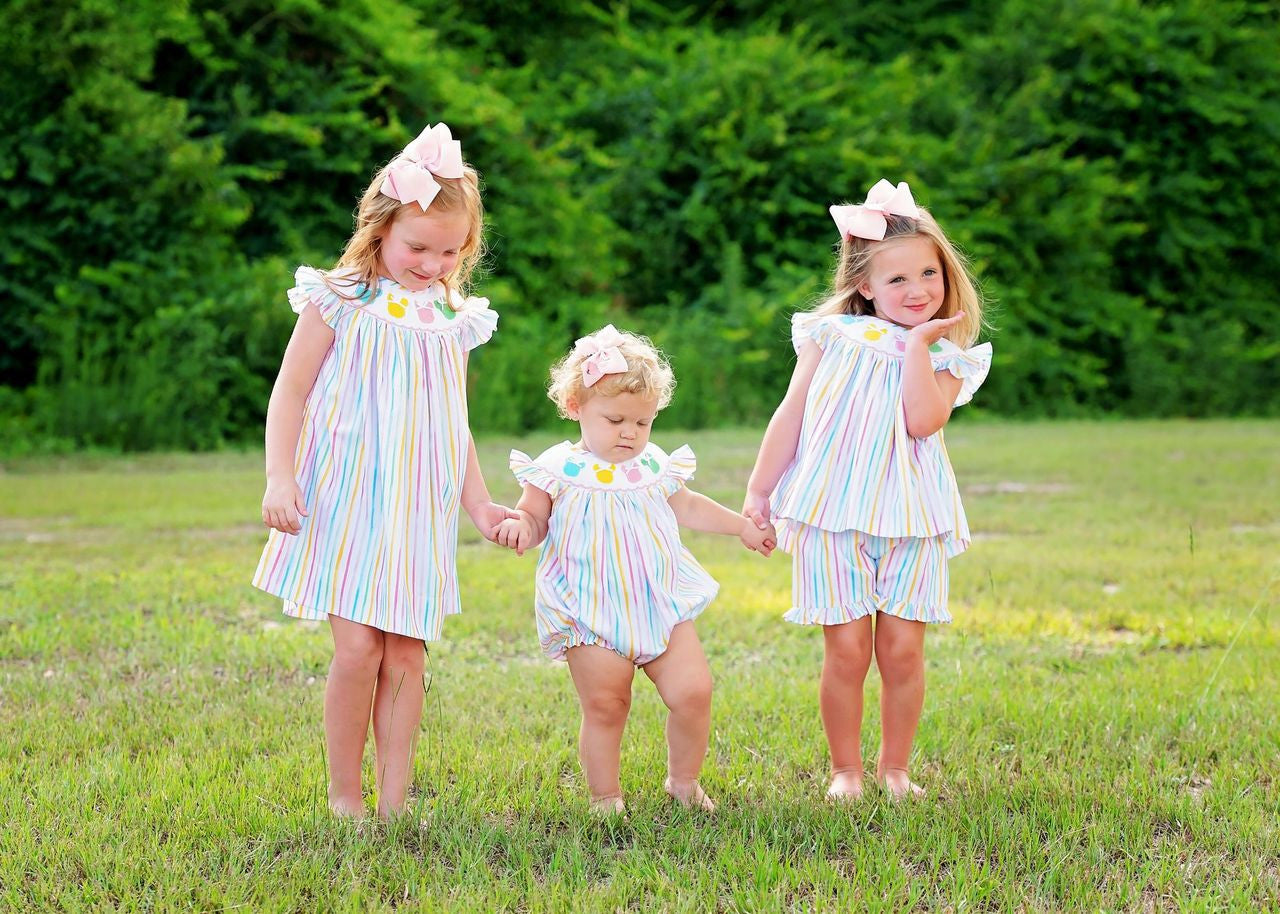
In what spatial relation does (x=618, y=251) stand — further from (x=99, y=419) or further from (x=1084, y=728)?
(x=1084, y=728)

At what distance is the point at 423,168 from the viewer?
3.11m

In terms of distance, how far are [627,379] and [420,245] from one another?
55 cm

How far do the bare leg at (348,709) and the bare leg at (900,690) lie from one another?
123 centimetres

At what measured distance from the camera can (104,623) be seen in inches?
194

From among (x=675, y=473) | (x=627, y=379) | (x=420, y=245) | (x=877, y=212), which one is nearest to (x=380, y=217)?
(x=420, y=245)

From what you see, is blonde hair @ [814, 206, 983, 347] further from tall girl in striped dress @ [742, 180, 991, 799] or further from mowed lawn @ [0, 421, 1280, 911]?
mowed lawn @ [0, 421, 1280, 911]

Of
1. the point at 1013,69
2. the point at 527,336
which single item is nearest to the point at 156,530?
the point at 527,336

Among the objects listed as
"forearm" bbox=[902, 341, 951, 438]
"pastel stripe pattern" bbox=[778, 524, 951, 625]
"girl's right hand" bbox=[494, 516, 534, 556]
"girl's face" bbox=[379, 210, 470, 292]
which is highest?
"girl's face" bbox=[379, 210, 470, 292]

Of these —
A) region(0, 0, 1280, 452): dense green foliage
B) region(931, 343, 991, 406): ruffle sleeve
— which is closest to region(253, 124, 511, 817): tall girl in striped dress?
region(931, 343, 991, 406): ruffle sleeve

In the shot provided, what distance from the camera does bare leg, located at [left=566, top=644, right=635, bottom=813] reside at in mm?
3135

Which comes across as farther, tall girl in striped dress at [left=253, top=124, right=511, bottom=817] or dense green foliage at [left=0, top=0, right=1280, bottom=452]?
dense green foliage at [left=0, top=0, right=1280, bottom=452]

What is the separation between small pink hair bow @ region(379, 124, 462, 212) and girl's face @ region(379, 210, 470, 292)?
0.14ft

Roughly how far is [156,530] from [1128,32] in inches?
605

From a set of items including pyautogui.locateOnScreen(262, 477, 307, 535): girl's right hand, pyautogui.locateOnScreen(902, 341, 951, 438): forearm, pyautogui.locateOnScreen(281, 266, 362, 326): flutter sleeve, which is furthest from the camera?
pyautogui.locateOnScreen(902, 341, 951, 438): forearm
